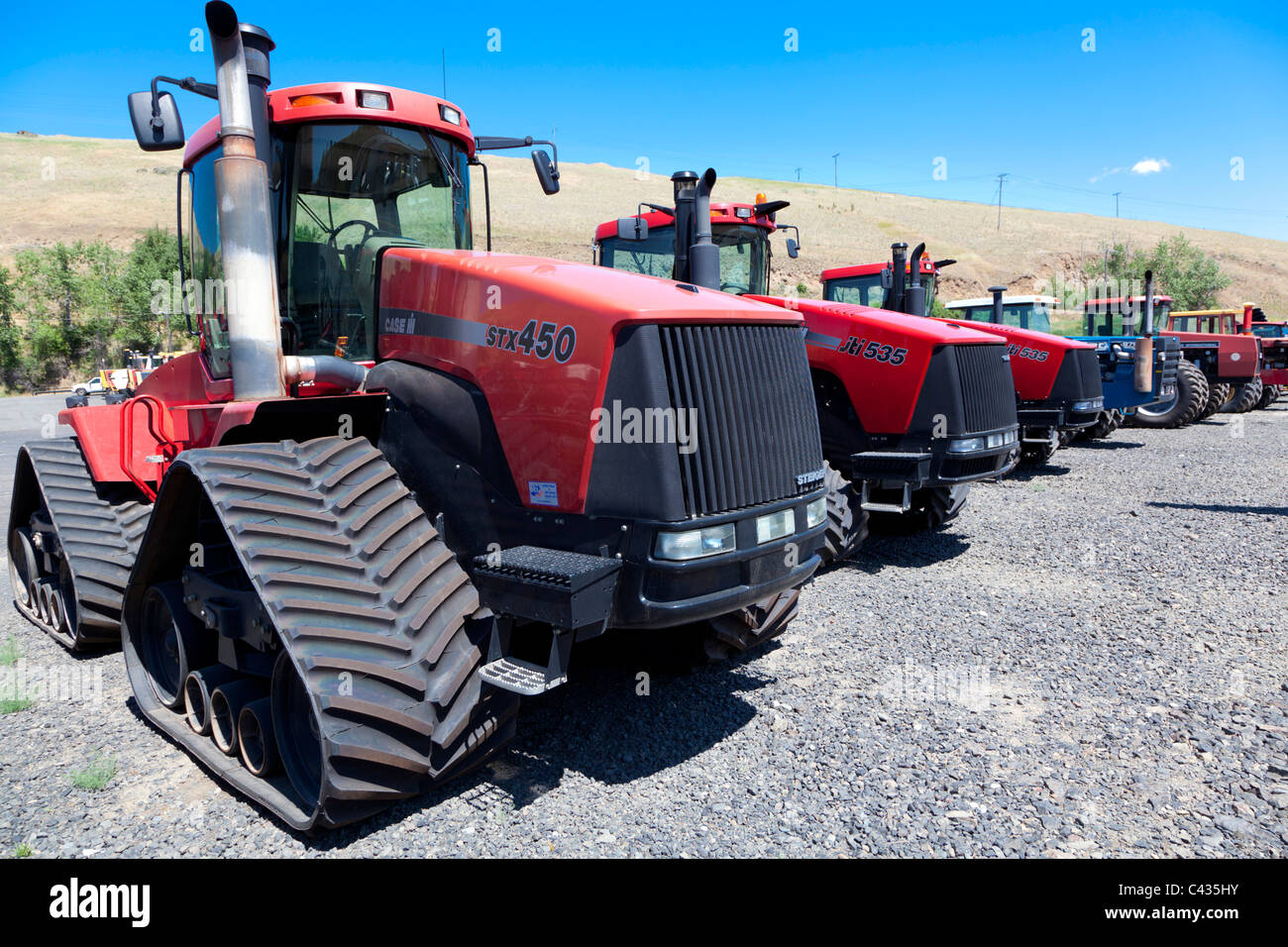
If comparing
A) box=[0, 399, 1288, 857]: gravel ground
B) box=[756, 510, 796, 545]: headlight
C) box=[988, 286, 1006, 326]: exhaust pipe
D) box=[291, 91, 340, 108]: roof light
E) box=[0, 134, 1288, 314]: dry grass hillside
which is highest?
box=[0, 134, 1288, 314]: dry grass hillside

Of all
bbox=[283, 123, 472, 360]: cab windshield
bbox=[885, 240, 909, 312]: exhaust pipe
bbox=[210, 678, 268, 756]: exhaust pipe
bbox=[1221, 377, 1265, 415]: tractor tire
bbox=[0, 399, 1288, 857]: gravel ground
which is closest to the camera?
bbox=[0, 399, 1288, 857]: gravel ground

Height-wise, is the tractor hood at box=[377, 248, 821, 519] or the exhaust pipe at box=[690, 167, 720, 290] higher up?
the exhaust pipe at box=[690, 167, 720, 290]

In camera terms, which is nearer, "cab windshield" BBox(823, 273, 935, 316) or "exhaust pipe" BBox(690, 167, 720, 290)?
"exhaust pipe" BBox(690, 167, 720, 290)

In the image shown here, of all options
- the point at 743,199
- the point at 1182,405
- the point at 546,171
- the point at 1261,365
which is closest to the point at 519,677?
the point at 546,171

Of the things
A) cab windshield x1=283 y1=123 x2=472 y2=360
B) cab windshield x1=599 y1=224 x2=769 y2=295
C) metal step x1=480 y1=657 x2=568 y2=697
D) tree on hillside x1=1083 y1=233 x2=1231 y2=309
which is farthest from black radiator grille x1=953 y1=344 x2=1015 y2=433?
tree on hillside x1=1083 y1=233 x2=1231 y2=309

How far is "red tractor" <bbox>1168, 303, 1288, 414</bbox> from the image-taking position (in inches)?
755

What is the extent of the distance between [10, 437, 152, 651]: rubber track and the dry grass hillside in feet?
105

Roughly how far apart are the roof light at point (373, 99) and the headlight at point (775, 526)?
272cm

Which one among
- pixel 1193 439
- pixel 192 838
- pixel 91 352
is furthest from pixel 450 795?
pixel 91 352

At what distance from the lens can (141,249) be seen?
1489 inches

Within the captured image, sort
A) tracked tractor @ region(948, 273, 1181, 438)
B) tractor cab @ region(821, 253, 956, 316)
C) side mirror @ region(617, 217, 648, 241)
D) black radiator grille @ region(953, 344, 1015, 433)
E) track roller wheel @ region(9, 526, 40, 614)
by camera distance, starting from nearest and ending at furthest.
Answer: track roller wheel @ region(9, 526, 40, 614) < side mirror @ region(617, 217, 648, 241) < black radiator grille @ region(953, 344, 1015, 433) < tractor cab @ region(821, 253, 956, 316) < tracked tractor @ region(948, 273, 1181, 438)

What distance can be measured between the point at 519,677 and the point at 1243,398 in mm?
21774

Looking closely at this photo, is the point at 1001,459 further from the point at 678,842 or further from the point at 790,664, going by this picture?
the point at 678,842

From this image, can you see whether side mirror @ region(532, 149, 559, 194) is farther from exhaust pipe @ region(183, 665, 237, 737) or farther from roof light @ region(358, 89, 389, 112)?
exhaust pipe @ region(183, 665, 237, 737)
